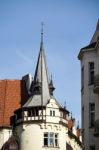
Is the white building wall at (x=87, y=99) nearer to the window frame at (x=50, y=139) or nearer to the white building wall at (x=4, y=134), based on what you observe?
the window frame at (x=50, y=139)

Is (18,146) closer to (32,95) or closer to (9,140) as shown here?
(9,140)

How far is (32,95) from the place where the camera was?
55.6 m

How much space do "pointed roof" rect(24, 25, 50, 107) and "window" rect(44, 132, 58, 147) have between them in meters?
3.36

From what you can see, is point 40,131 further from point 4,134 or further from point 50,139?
point 4,134

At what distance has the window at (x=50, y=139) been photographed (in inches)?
2061

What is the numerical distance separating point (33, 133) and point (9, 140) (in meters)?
3.37

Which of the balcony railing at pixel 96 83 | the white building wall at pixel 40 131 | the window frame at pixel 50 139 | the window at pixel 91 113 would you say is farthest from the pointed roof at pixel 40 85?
the balcony railing at pixel 96 83

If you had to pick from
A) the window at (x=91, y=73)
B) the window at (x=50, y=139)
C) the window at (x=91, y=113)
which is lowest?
the window at (x=50, y=139)

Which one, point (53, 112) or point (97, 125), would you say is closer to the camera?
point (97, 125)

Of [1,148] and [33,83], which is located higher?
[33,83]

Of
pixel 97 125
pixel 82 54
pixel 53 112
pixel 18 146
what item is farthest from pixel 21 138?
pixel 97 125

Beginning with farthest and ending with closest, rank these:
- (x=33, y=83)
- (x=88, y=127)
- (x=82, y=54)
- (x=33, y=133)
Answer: (x=33, y=83), (x=33, y=133), (x=82, y=54), (x=88, y=127)

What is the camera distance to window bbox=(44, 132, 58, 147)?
5234 centimetres

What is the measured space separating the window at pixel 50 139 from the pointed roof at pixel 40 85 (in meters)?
3.36
